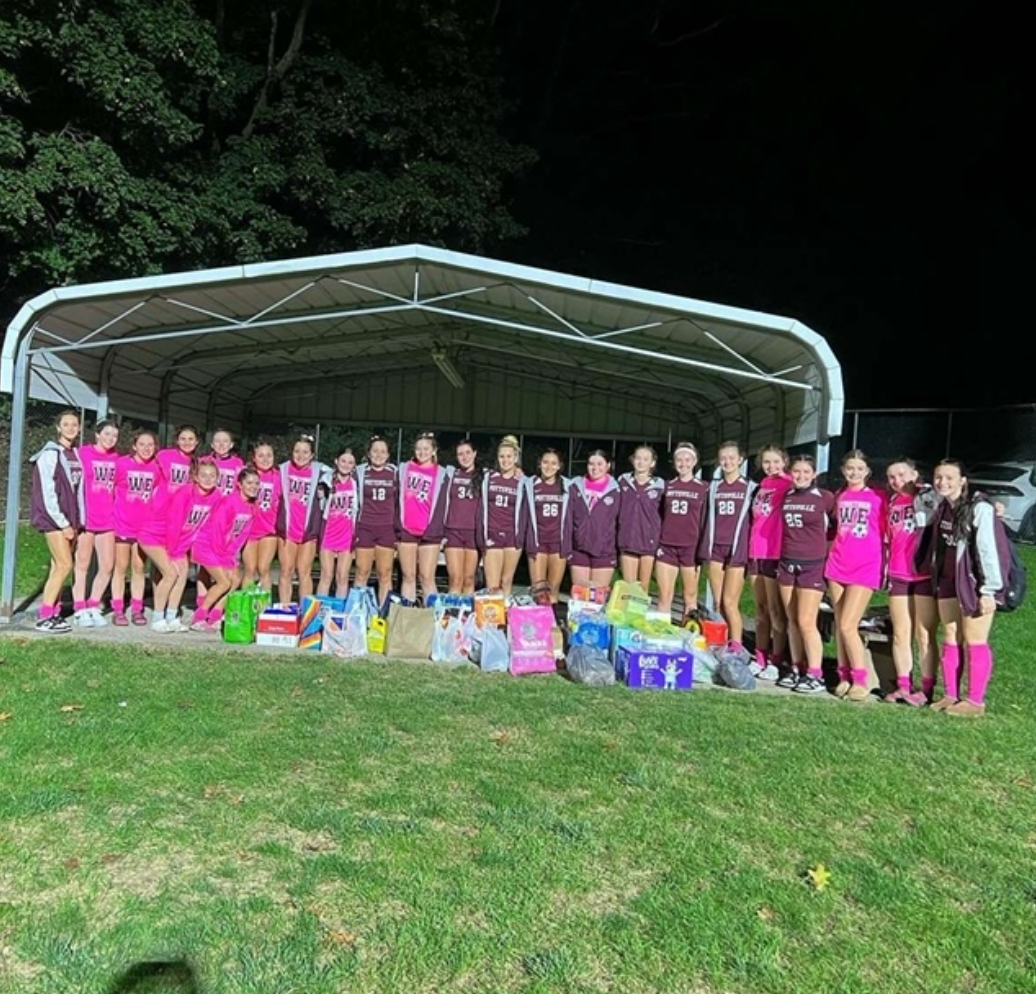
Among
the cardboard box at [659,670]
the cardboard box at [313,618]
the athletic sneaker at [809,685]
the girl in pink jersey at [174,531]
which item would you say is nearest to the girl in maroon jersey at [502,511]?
the cardboard box at [313,618]

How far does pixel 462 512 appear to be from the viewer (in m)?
8.57

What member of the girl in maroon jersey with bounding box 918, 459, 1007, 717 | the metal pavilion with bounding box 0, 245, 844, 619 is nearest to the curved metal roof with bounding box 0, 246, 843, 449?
the metal pavilion with bounding box 0, 245, 844, 619

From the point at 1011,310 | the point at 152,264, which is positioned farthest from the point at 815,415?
the point at 1011,310

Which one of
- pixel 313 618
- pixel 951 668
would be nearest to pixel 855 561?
pixel 951 668

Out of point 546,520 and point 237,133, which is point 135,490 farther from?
point 237,133

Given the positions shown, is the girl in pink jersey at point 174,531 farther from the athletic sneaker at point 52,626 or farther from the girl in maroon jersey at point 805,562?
the girl in maroon jersey at point 805,562

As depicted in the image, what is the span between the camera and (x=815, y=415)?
828 cm

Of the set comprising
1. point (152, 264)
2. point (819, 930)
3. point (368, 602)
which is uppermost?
point (152, 264)

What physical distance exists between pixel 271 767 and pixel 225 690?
1644mm

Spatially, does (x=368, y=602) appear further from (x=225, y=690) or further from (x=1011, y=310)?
(x=1011, y=310)

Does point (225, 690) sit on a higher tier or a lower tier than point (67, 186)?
lower

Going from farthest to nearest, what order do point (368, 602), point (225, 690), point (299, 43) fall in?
point (299, 43)
point (368, 602)
point (225, 690)

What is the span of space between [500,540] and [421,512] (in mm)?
863

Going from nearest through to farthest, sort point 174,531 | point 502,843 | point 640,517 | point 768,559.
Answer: point 502,843
point 768,559
point 174,531
point 640,517
